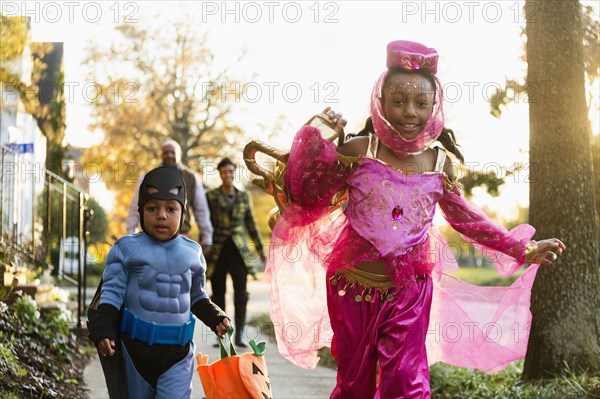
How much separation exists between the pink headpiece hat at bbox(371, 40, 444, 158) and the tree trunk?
2273 mm

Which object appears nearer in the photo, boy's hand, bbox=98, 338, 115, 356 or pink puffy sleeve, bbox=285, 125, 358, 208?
boy's hand, bbox=98, 338, 115, 356

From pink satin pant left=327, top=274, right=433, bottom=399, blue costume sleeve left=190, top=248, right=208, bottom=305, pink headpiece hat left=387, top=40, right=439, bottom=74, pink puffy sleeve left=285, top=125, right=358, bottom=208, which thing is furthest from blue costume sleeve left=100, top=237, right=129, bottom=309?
pink headpiece hat left=387, top=40, right=439, bottom=74

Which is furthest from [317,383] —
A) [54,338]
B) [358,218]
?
[358,218]

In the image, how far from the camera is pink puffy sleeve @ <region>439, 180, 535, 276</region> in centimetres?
485

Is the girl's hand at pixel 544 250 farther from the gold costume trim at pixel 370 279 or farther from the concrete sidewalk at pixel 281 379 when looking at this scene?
the concrete sidewalk at pixel 281 379

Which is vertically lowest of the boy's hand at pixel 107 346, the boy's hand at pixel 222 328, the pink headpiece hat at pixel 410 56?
the boy's hand at pixel 107 346

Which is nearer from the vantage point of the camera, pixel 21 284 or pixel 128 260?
pixel 128 260

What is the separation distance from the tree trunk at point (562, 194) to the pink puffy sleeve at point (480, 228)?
1.72 meters

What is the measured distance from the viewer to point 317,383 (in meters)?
7.64

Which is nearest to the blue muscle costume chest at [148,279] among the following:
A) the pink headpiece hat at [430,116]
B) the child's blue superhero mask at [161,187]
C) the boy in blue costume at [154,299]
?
the boy in blue costume at [154,299]

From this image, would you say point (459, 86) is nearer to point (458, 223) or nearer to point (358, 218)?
point (458, 223)

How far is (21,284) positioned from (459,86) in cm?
500

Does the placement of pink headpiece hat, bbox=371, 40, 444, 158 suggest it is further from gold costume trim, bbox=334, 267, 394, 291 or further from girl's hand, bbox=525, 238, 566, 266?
girl's hand, bbox=525, 238, 566, 266
